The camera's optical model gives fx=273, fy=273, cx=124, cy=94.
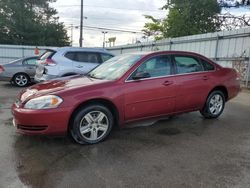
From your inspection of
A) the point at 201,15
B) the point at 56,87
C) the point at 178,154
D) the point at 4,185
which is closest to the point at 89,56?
the point at 56,87

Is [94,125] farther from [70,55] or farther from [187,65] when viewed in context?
[70,55]

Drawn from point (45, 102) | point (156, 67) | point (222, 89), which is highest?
point (156, 67)

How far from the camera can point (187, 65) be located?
5.57 m

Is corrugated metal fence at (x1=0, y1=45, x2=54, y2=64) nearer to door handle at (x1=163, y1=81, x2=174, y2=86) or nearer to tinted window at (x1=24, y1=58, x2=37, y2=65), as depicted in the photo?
tinted window at (x1=24, y1=58, x2=37, y2=65)

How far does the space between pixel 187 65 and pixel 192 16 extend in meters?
18.0

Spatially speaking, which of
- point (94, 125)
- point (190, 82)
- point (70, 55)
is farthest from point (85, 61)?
point (94, 125)

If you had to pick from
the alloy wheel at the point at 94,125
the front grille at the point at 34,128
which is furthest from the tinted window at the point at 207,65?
the front grille at the point at 34,128

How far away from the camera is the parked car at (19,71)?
11.6 m

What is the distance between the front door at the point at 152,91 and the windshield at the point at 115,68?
0.68 feet

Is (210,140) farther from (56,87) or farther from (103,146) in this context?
(56,87)

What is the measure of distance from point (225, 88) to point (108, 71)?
9.00ft

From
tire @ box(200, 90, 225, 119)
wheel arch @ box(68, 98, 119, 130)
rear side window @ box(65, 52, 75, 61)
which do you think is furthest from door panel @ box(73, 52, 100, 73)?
wheel arch @ box(68, 98, 119, 130)

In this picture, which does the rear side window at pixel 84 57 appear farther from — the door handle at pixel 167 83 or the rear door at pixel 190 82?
the door handle at pixel 167 83

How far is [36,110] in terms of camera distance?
4.04 metres
